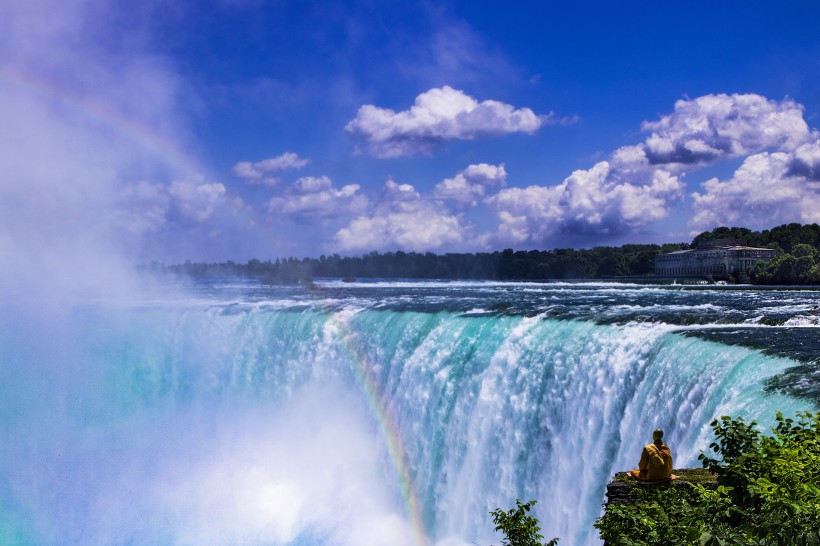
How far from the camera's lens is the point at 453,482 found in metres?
14.9

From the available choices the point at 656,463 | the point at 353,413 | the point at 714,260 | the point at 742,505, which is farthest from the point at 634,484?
the point at 714,260

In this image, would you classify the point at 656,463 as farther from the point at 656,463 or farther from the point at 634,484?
the point at 634,484

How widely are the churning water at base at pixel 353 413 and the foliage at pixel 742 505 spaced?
3155 mm

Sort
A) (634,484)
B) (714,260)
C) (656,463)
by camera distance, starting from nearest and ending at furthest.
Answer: (656,463) → (634,484) → (714,260)

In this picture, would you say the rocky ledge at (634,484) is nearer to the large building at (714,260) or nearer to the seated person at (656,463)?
the seated person at (656,463)

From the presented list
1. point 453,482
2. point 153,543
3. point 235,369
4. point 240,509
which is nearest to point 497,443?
point 453,482

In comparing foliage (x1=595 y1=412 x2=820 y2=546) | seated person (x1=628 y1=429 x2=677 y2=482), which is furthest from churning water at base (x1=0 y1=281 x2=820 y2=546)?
foliage (x1=595 y1=412 x2=820 y2=546)

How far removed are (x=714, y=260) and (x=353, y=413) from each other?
66.7 m

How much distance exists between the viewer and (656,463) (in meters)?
6.70

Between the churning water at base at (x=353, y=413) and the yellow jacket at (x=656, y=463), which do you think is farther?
the churning water at base at (x=353, y=413)

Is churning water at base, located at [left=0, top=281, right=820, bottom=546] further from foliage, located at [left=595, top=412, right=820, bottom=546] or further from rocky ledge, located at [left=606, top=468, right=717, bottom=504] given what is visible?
foliage, located at [left=595, top=412, right=820, bottom=546]

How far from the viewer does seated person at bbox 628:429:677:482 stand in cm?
666

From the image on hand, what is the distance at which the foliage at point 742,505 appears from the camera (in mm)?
4309

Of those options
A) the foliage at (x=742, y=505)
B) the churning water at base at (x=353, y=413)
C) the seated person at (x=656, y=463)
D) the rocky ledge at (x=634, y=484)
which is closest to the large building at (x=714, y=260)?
the churning water at base at (x=353, y=413)
